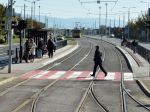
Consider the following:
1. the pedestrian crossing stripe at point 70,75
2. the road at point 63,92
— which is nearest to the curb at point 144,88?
the road at point 63,92

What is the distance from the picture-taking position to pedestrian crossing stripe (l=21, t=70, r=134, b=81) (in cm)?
2914

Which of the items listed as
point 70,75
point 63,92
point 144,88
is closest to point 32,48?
point 70,75

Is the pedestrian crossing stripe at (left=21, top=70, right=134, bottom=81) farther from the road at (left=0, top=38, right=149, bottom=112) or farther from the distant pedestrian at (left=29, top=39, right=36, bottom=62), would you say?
the distant pedestrian at (left=29, top=39, right=36, bottom=62)

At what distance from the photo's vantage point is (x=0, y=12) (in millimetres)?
93062

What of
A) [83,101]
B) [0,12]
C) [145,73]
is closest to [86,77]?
[145,73]

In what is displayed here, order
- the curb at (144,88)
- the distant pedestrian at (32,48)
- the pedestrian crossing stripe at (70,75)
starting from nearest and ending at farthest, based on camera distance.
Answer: the curb at (144,88) → the pedestrian crossing stripe at (70,75) → the distant pedestrian at (32,48)

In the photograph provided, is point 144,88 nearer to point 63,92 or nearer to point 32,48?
point 63,92

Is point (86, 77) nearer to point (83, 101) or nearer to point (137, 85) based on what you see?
point (137, 85)

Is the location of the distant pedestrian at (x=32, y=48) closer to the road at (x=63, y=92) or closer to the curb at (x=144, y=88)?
the road at (x=63, y=92)

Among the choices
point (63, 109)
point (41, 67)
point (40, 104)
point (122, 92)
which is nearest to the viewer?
point (63, 109)

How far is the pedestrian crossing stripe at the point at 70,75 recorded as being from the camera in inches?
1147

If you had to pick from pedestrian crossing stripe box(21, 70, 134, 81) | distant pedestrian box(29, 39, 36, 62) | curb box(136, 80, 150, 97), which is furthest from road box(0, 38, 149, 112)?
distant pedestrian box(29, 39, 36, 62)

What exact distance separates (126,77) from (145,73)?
6.56 feet

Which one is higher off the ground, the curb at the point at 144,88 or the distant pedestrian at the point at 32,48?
the distant pedestrian at the point at 32,48
